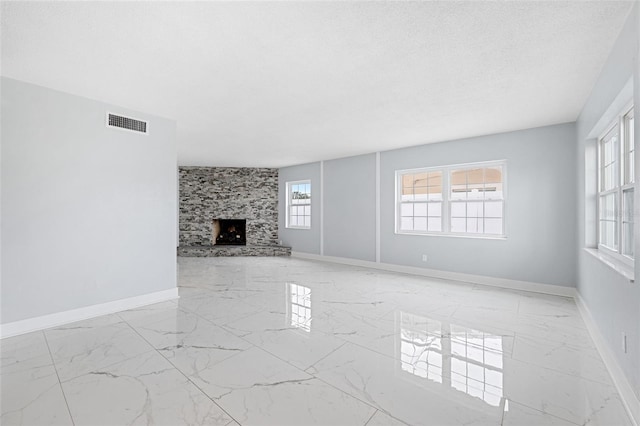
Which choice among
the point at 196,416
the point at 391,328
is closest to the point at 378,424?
the point at 196,416

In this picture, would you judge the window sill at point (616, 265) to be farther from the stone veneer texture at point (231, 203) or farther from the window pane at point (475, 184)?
the stone veneer texture at point (231, 203)

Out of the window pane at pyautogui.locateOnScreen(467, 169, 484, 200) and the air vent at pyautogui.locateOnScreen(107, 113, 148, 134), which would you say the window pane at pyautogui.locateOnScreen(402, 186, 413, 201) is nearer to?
the window pane at pyautogui.locateOnScreen(467, 169, 484, 200)

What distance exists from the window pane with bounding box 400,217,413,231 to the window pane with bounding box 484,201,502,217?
139cm

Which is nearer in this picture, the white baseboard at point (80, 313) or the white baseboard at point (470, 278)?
the white baseboard at point (80, 313)

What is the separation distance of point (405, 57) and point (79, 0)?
2299 mm

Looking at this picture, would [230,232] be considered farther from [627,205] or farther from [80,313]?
[627,205]

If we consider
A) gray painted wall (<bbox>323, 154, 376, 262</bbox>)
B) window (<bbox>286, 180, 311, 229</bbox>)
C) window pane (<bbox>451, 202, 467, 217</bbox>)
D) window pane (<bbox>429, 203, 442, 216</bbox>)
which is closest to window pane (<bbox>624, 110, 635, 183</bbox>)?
window pane (<bbox>451, 202, 467, 217</bbox>)

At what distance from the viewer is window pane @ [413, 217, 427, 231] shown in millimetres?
6117

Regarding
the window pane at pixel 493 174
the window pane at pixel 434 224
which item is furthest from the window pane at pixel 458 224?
the window pane at pixel 493 174

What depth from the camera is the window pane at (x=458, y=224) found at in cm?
562

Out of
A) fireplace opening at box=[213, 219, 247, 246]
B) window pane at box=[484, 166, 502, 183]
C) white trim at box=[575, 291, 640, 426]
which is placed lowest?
white trim at box=[575, 291, 640, 426]

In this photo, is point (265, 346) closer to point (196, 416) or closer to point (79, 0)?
point (196, 416)

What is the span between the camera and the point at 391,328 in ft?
10.7

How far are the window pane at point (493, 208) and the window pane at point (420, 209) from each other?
3.56 feet
